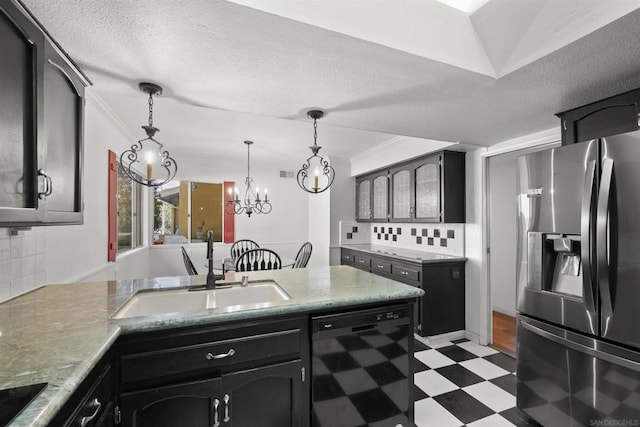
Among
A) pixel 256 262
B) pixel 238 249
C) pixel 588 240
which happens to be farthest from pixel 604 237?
pixel 238 249

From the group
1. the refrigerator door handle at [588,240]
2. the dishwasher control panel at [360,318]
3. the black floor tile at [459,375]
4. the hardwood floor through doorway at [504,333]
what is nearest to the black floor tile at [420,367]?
the black floor tile at [459,375]

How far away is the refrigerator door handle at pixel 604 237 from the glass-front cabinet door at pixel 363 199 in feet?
10.4

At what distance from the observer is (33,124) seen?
3.45 feet

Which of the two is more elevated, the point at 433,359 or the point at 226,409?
the point at 226,409

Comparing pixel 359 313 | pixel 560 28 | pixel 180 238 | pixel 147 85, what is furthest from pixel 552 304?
pixel 180 238

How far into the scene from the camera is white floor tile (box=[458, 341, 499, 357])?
2.88 meters

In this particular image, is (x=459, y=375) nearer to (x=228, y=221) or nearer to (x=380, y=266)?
(x=380, y=266)

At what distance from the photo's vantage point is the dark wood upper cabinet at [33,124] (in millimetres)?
942

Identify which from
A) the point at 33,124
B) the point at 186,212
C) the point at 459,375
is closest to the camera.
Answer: the point at 33,124

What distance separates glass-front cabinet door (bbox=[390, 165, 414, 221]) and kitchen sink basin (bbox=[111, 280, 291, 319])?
95.0 inches

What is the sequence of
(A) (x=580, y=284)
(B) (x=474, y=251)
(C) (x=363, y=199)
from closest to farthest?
(A) (x=580, y=284)
(B) (x=474, y=251)
(C) (x=363, y=199)

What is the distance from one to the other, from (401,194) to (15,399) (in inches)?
148

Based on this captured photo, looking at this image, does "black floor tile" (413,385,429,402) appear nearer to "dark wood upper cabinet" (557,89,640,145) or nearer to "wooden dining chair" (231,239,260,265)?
"dark wood upper cabinet" (557,89,640,145)

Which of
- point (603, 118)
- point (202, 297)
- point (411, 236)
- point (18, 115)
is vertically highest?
point (603, 118)
